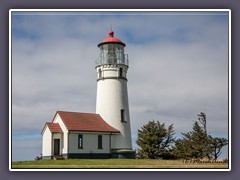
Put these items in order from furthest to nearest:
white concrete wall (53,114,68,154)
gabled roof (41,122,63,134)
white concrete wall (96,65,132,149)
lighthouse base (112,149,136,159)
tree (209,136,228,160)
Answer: white concrete wall (96,65,132,149), lighthouse base (112,149,136,159), white concrete wall (53,114,68,154), gabled roof (41,122,63,134), tree (209,136,228,160)

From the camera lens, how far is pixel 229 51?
9.50 metres

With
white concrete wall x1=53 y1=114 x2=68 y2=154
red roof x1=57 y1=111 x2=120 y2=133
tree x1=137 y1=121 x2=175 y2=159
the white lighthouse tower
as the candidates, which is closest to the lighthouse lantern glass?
the white lighthouse tower

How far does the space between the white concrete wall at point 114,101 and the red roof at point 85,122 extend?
25cm

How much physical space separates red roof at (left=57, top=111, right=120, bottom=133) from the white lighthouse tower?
24 centimetres

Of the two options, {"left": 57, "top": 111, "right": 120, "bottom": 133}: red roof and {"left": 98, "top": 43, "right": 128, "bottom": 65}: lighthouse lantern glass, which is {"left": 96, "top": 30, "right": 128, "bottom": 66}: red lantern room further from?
{"left": 57, "top": 111, "right": 120, "bottom": 133}: red roof

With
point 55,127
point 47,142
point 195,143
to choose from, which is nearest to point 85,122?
point 55,127

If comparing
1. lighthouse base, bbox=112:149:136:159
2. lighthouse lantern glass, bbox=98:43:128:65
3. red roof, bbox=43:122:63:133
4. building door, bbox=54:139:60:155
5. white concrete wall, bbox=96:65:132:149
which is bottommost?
lighthouse base, bbox=112:149:136:159

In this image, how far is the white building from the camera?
15.2 metres

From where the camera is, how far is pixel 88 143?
1573 cm

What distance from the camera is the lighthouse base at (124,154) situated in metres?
15.9

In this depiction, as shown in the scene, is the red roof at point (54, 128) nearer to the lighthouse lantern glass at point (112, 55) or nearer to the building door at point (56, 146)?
the building door at point (56, 146)

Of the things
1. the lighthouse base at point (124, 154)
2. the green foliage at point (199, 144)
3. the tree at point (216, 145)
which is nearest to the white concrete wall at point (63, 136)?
the lighthouse base at point (124, 154)

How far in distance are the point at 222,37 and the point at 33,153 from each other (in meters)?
5.14
